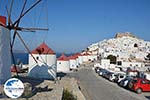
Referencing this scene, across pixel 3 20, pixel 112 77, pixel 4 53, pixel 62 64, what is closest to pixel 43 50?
pixel 112 77

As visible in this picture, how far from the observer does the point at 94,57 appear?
3302 inches

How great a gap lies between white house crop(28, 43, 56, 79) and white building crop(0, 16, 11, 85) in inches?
319

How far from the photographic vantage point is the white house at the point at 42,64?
2641 centimetres

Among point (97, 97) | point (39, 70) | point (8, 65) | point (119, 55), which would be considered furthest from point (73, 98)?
point (119, 55)

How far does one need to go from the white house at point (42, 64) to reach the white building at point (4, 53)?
26.6ft

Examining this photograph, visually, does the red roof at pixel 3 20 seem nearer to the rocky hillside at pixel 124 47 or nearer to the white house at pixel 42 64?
the white house at pixel 42 64

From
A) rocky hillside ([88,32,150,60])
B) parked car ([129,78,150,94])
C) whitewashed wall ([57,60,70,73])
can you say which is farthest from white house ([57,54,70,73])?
rocky hillside ([88,32,150,60])

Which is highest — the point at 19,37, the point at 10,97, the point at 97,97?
the point at 19,37

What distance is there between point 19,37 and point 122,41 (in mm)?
120998

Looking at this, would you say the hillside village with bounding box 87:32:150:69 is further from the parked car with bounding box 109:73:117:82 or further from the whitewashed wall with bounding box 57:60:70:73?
the parked car with bounding box 109:73:117:82

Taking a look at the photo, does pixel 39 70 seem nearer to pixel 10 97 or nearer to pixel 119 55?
pixel 10 97

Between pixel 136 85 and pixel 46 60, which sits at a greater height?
pixel 46 60

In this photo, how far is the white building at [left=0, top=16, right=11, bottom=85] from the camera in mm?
16859

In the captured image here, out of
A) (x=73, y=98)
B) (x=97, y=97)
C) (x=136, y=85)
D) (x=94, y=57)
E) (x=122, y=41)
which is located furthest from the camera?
(x=122, y=41)
